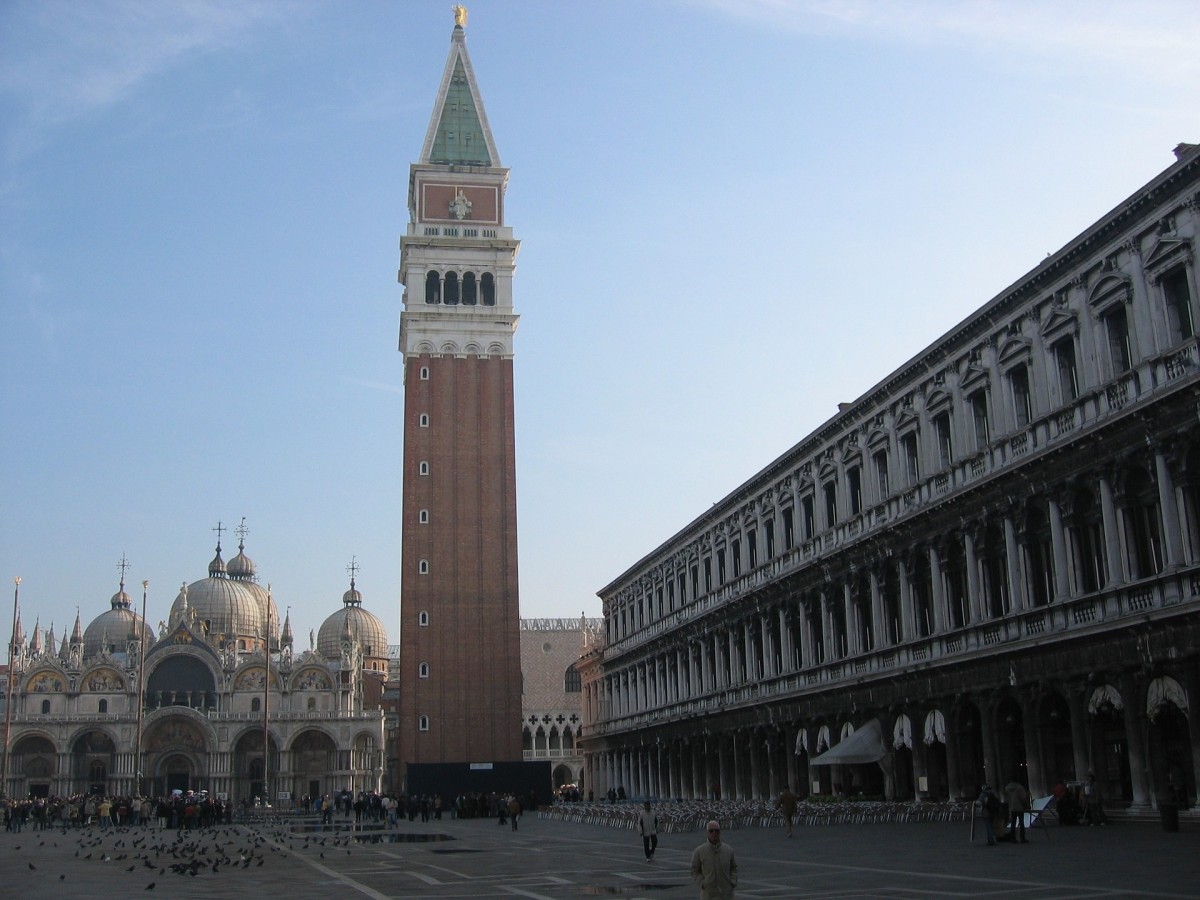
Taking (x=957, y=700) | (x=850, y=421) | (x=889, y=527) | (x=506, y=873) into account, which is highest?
(x=850, y=421)

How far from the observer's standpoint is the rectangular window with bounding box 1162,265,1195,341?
2623 cm

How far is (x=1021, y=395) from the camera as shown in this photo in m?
32.0

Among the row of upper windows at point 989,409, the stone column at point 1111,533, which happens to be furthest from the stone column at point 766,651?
the stone column at point 1111,533

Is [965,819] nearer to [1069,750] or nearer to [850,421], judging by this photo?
[1069,750]

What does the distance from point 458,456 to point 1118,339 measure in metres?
48.3

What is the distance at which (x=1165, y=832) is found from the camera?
77.8 feet

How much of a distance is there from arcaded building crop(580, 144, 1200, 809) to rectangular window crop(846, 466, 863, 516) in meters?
0.07

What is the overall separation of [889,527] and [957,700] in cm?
574

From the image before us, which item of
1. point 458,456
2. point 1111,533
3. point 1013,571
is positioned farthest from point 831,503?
point 458,456

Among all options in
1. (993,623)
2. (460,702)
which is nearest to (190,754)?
(460,702)

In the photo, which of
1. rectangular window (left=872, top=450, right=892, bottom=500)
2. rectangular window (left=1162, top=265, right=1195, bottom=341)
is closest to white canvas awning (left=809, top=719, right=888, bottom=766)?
rectangular window (left=872, top=450, right=892, bottom=500)

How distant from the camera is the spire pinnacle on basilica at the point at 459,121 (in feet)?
256

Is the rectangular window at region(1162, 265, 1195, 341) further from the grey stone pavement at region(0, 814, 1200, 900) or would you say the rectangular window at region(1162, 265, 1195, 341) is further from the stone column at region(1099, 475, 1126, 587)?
the grey stone pavement at region(0, 814, 1200, 900)

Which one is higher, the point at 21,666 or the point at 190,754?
the point at 21,666
